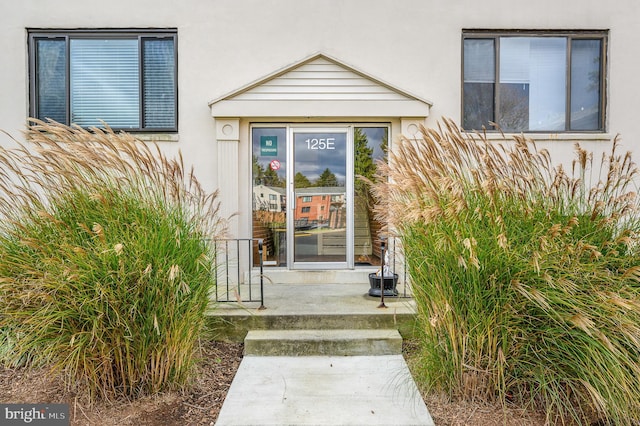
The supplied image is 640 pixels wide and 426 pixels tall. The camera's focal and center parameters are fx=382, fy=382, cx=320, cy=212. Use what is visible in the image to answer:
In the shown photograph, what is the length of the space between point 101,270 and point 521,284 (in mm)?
3044

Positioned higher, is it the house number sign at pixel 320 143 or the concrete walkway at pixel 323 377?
the house number sign at pixel 320 143

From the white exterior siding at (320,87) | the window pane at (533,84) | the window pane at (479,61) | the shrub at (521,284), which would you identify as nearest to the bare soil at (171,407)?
the shrub at (521,284)

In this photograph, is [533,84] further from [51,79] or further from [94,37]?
[51,79]

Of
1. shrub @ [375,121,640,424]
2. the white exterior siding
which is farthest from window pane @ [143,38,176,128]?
shrub @ [375,121,640,424]

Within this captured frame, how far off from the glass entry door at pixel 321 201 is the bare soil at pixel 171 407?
306 cm

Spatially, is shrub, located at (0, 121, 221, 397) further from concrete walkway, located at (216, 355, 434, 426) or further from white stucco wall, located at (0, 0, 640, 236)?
white stucco wall, located at (0, 0, 640, 236)

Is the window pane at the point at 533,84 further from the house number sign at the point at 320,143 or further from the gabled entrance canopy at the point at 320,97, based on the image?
the house number sign at the point at 320,143

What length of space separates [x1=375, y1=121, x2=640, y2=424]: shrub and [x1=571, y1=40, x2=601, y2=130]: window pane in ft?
12.9

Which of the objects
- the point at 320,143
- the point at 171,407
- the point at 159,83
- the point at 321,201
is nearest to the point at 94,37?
the point at 159,83

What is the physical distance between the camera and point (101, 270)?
9.25 ft

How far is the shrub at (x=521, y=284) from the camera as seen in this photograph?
2604 millimetres

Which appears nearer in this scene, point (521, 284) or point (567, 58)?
point (521, 284)

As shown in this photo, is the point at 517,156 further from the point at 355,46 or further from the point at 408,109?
the point at 355,46

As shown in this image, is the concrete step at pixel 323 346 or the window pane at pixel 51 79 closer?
the concrete step at pixel 323 346
